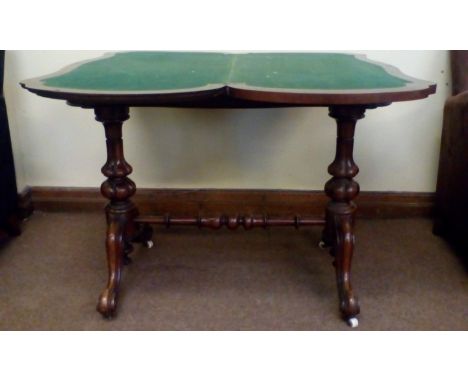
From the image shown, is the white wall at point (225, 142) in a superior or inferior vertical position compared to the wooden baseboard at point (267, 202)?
superior

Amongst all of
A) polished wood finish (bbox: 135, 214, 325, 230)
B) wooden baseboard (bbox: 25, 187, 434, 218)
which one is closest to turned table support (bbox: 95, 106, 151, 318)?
polished wood finish (bbox: 135, 214, 325, 230)

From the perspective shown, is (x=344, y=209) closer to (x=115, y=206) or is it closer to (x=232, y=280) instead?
(x=232, y=280)

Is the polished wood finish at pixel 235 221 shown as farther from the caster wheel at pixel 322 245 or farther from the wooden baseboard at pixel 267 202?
the wooden baseboard at pixel 267 202

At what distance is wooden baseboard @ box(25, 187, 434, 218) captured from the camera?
221 cm

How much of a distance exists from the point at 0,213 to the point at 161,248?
25.2 inches

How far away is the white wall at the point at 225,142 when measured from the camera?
2.13 m

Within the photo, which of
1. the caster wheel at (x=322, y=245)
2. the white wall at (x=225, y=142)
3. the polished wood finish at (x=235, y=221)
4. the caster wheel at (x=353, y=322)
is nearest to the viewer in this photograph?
the caster wheel at (x=353, y=322)

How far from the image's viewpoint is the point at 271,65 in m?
1.63

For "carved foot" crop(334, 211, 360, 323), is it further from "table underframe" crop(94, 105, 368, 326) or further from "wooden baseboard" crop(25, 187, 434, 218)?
"wooden baseboard" crop(25, 187, 434, 218)

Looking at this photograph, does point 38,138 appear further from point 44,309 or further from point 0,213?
point 44,309

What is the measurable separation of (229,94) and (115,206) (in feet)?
2.04

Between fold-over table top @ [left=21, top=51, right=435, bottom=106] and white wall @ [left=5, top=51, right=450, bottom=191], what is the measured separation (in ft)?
1.41

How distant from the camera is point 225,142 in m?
2.17

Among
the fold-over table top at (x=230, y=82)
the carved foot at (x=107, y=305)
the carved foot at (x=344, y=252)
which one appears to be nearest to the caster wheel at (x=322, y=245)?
the carved foot at (x=344, y=252)
